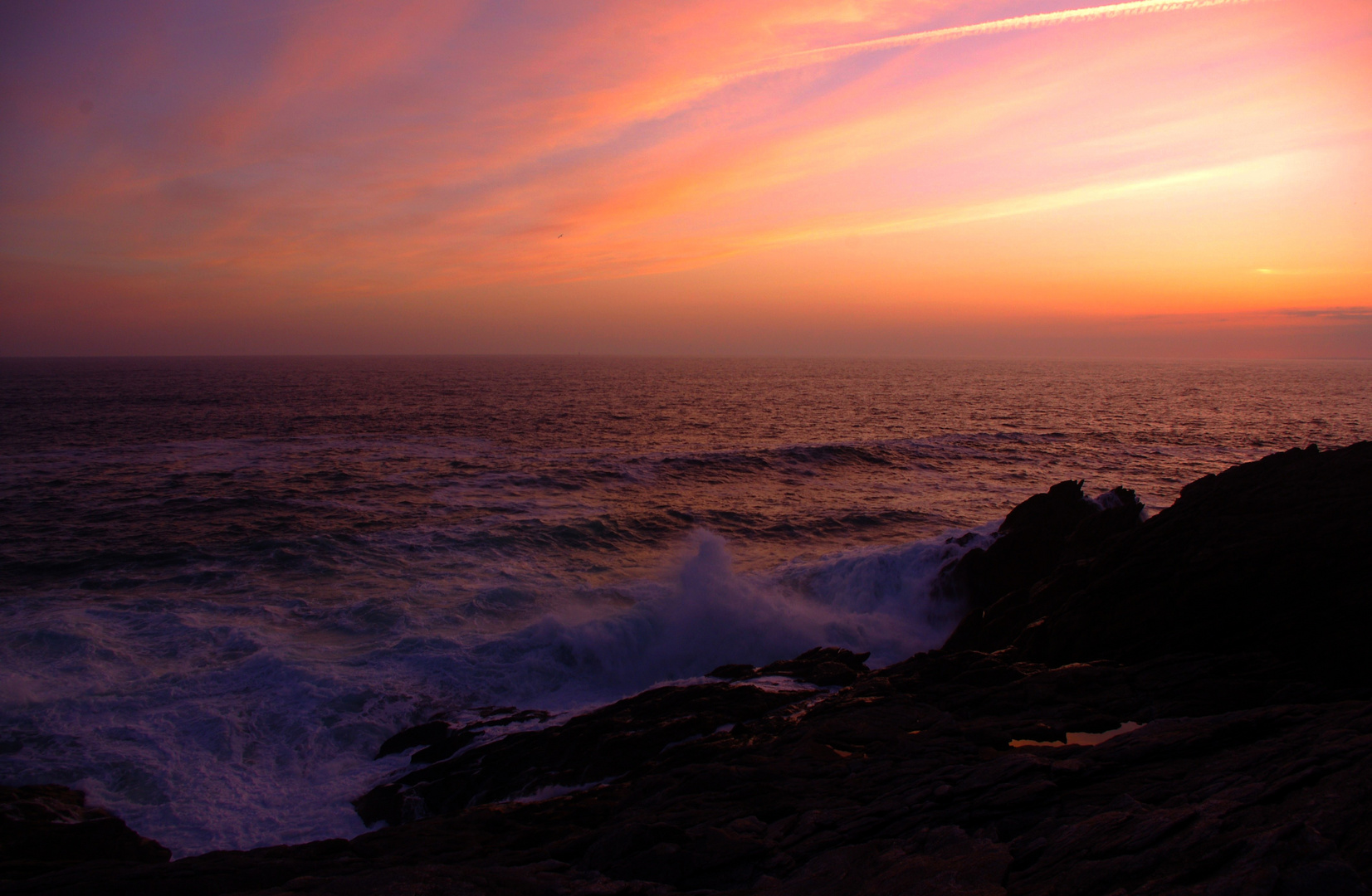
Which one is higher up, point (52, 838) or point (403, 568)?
point (403, 568)

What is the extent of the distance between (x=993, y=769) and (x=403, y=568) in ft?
55.1

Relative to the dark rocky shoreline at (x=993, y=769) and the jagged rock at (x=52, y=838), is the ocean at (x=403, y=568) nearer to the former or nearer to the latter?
the jagged rock at (x=52, y=838)

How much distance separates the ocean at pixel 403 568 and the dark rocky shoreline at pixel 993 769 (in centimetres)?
158

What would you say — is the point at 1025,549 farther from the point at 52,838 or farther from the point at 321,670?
the point at 52,838

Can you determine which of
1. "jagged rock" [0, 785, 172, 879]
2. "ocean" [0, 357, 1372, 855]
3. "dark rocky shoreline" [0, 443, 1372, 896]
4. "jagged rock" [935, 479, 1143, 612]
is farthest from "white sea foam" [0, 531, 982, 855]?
"dark rocky shoreline" [0, 443, 1372, 896]

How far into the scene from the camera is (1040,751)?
6625 mm

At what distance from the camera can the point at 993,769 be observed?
242 inches

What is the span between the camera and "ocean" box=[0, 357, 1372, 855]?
35.3ft

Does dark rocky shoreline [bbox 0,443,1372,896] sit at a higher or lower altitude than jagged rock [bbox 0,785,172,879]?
higher

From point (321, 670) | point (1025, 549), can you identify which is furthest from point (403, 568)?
point (1025, 549)

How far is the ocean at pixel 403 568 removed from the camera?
10.8 m

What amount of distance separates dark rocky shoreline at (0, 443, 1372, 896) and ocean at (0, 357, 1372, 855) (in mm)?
1577

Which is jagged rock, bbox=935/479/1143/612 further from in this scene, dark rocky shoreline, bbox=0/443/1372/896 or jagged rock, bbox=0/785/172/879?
jagged rock, bbox=0/785/172/879

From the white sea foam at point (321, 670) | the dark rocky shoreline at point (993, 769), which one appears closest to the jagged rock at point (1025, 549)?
the white sea foam at point (321, 670)
